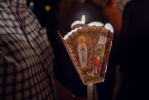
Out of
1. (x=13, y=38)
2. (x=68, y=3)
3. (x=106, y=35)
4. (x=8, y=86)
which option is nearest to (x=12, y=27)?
(x=13, y=38)

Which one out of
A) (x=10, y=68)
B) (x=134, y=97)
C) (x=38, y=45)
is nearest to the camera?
(x=10, y=68)

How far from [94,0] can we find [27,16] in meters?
0.44

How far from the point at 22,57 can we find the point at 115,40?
62cm

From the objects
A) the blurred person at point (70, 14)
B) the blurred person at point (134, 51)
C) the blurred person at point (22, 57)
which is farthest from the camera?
the blurred person at point (70, 14)

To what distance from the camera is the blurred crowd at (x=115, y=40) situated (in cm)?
106

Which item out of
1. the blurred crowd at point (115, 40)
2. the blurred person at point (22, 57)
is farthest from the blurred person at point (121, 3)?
the blurred person at point (22, 57)

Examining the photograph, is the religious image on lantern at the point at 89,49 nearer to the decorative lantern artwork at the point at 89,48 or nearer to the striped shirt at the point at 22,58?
the decorative lantern artwork at the point at 89,48

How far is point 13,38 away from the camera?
0.65 m

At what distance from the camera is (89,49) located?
0.67 m

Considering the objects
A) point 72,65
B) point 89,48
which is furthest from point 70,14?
point 89,48

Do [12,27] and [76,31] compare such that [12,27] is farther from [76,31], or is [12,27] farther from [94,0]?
[94,0]

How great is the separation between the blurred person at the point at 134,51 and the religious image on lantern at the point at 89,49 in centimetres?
43

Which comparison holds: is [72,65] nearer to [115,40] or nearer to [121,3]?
[115,40]

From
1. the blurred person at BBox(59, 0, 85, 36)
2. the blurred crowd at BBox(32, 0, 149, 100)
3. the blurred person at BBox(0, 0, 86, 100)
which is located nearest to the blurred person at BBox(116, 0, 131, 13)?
the blurred crowd at BBox(32, 0, 149, 100)
